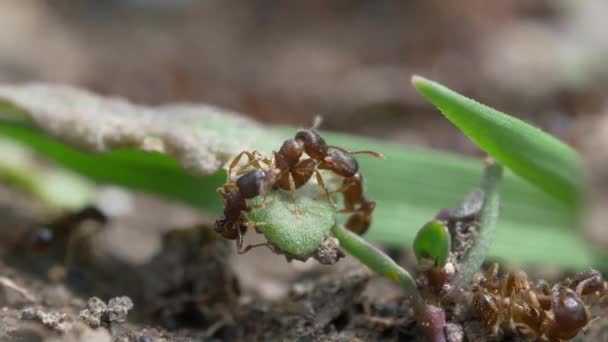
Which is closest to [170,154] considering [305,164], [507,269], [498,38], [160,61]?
[305,164]

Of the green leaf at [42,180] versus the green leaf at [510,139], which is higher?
the green leaf at [42,180]

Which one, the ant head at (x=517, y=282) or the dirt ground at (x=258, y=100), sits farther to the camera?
the dirt ground at (x=258, y=100)

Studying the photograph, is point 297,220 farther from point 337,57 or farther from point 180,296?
point 337,57

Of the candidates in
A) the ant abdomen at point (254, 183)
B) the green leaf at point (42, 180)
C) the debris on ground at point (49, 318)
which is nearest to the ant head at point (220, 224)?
the ant abdomen at point (254, 183)

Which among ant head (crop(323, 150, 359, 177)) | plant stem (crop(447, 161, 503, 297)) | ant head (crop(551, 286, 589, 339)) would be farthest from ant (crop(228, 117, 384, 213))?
ant head (crop(551, 286, 589, 339))

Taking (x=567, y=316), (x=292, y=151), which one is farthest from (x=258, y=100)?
(x=567, y=316)

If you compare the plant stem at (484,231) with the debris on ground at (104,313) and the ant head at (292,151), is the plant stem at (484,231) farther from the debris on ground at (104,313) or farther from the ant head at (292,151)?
the debris on ground at (104,313)

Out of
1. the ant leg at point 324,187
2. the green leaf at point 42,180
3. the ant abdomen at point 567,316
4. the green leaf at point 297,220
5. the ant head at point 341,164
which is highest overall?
the green leaf at point 42,180

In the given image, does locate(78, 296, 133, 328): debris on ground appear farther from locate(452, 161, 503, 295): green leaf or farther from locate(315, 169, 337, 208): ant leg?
locate(452, 161, 503, 295): green leaf
